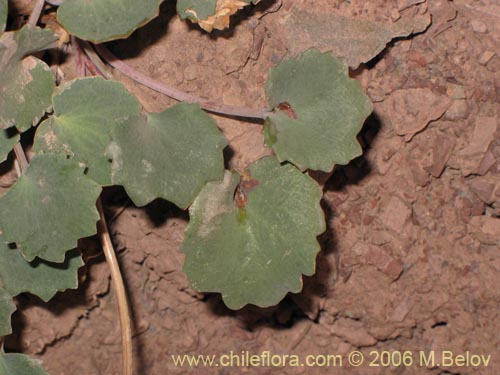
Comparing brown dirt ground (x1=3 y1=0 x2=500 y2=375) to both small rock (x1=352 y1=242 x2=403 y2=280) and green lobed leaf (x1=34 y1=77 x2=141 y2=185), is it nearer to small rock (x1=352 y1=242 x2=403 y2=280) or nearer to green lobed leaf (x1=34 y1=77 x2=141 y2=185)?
small rock (x1=352 y1=242 x2=403 y2=280)

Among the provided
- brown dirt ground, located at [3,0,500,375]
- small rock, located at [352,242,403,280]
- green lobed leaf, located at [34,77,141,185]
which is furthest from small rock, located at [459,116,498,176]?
green lobed leaf, located at [34,77,141,185]

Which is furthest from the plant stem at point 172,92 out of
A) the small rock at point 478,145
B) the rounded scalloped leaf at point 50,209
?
the small rock at point 478,145

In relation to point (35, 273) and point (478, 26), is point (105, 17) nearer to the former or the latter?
point (35, 273)

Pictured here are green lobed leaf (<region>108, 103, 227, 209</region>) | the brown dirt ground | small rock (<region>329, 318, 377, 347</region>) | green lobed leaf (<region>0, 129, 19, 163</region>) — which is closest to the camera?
green lobed leaf (<region>108, 103, 227, 209</region>)

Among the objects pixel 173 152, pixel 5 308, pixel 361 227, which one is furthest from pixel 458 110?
pixel 5 308

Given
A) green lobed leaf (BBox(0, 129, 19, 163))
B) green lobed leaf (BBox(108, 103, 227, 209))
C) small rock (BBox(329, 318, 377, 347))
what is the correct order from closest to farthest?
green lobed leaf (BBox(108, 103, 227, 209)), green lobed leaf (BBox(0, 129, 19, 163)), small rock (BBox(329, 318, 377, 347))

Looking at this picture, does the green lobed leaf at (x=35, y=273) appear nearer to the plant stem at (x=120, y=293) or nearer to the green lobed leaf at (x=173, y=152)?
the plant stem at (x=120, y=293)
